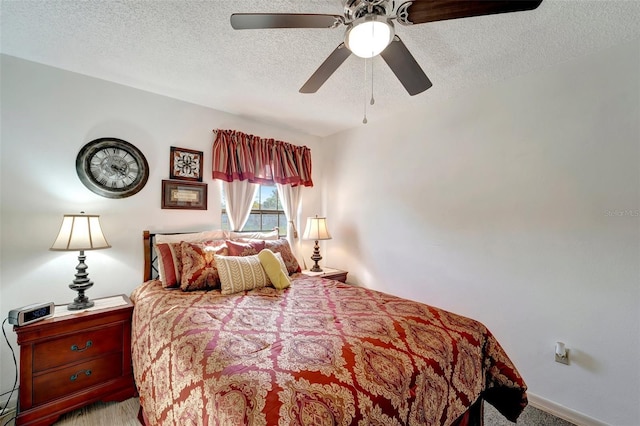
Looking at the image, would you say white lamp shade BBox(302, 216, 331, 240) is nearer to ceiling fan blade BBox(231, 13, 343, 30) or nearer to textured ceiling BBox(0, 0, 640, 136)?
textured ceiling BBox(0, 0, 640, 136)

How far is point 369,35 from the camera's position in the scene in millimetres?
1350

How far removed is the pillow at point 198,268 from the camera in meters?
2.11

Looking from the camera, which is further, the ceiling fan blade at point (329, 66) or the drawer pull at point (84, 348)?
the drawer pull at point (84, 348)

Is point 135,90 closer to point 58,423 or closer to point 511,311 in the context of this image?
point 58,423

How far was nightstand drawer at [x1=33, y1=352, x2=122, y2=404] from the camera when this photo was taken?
1.74 meters

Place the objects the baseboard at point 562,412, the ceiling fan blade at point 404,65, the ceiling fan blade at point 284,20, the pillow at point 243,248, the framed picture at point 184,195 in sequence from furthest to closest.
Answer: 1. the framed picture at point 184,195
2. the pillow at point 243,248
3. the baseboard at point 562,412
4. the ceiling fan blade at point 404,65
5. the ceiling fan blade at point 284,20

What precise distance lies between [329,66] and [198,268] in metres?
1.77

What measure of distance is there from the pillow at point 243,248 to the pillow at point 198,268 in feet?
0.43

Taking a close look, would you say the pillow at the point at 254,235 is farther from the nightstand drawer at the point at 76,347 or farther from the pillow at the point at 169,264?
the nightstand drawer at the point at 76,347

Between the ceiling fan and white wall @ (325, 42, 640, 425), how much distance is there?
4.37ft

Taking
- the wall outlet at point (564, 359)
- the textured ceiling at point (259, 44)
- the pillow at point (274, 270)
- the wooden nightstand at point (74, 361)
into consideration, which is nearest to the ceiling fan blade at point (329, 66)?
the textured ceiling at point (259, 44)

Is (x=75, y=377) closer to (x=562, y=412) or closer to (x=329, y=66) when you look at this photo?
(x=329, y=66)

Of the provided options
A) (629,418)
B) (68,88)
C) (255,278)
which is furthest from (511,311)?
(68,88)

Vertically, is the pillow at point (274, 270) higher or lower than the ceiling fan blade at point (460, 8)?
lower
